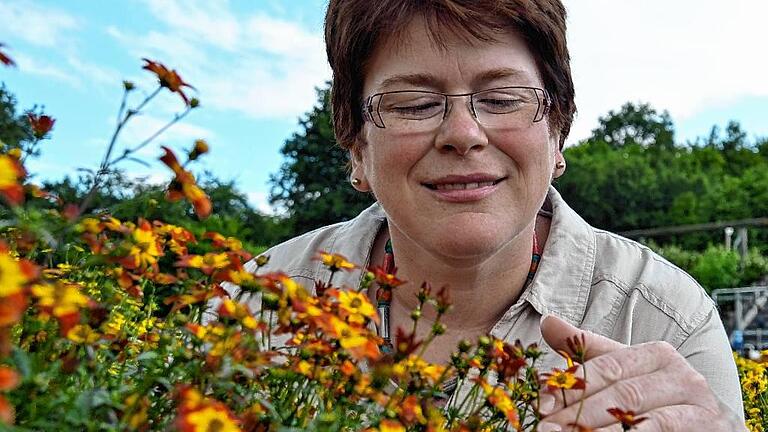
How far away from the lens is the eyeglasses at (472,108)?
5.61 ft

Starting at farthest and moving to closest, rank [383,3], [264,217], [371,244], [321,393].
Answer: [264,217]
[371,244]
[383,3]
[321,393]

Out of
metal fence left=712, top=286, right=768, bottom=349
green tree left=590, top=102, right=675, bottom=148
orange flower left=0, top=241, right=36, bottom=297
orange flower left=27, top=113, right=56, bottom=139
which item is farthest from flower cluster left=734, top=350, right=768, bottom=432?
green tree left=590, top=102, right=675, bottom=148

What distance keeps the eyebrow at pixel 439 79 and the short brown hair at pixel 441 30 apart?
77mm

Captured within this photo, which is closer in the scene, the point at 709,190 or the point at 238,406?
the point at 238,406

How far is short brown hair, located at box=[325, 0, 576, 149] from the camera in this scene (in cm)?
177

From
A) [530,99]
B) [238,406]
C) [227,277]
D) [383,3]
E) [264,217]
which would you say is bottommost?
[238,406]

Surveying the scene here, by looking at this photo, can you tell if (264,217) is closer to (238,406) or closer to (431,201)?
(431,201)

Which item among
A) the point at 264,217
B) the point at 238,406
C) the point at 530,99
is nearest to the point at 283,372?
the point at 238,406

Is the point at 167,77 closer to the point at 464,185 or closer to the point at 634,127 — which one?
the point at 464,185

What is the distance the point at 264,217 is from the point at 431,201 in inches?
514

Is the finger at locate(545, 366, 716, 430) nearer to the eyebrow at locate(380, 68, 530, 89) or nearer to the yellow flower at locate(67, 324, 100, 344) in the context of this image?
the yellow flower at locate(67, 324, 100, 344)

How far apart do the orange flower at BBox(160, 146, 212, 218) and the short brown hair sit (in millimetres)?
1015

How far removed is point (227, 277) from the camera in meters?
0.89

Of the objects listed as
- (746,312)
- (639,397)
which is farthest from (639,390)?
(746,312)
